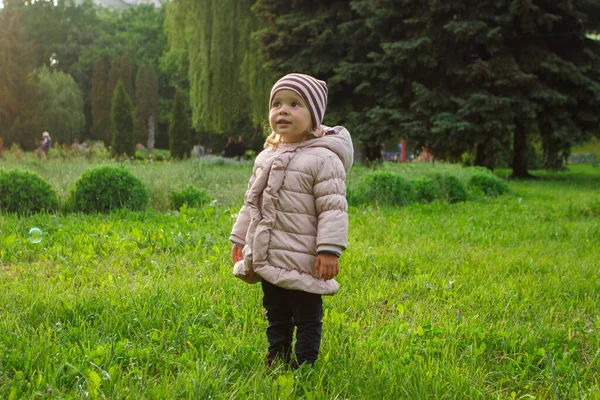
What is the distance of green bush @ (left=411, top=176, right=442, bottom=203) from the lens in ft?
32.5

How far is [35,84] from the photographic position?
29953 millimetres

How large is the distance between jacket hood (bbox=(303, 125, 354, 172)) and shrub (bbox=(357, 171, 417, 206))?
638cm

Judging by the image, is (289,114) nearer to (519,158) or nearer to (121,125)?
(519,158)

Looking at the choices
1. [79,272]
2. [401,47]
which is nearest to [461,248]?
[79,272]

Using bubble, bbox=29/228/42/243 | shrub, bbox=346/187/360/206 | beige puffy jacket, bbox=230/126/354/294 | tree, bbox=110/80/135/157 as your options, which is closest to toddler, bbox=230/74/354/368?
beige puffy jacket, bbox=230/126/354/294

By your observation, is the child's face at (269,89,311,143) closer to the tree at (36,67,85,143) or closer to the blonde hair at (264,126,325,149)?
the blonde hair at (264,126,325,149)

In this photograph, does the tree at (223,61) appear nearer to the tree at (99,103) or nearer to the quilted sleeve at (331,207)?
the quilted sleeve at (331,207)

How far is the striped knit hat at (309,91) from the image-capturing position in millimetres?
2562

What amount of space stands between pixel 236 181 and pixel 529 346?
30.1 ft

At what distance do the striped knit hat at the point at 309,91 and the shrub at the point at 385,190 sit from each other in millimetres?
6493

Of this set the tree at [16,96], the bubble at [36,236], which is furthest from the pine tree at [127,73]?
the bubble at [36,236]

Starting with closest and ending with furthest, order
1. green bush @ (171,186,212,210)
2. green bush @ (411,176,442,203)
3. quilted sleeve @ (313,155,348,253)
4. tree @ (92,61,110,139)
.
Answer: quilted sleeve @ (313,155,348,253)
green bush @ (171,186,212,210)
green bush @ (411,176,442,203)
tree @ (92,61,110,139)

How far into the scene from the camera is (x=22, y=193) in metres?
7.07

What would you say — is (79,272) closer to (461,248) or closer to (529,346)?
(529,346)
